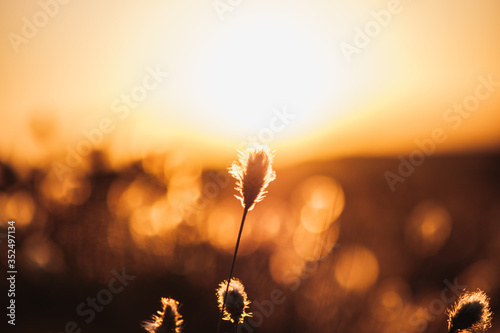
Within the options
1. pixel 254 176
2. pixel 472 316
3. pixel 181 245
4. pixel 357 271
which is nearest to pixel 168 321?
pixel 254 176

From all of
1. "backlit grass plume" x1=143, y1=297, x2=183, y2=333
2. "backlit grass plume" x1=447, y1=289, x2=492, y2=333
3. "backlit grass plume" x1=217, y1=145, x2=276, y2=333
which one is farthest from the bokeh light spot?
"backlit grass plume" x1=143, y1=297, x2=183, y2=333

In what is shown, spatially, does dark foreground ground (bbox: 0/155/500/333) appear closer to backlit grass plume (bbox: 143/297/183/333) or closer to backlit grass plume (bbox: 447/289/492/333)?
backlit grass plume (bbox: 447/289/492/333)

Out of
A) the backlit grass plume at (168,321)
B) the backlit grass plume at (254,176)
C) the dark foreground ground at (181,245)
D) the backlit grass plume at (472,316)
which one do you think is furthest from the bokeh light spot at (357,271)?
the backlit grass plume at (168,321)

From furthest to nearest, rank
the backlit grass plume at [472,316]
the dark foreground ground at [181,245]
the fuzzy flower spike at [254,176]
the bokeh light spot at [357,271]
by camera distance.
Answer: the dark foreground ground at [181,245], the bokeh light spot at [357,271], the fuzzy flower spike at [254,176], the backlit grass plume at [472,316]

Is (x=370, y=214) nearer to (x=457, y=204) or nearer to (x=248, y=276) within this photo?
(x=248, y=276)

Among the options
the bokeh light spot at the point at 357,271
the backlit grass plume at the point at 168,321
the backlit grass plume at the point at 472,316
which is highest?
the bokeh light spot at the point at 357,271

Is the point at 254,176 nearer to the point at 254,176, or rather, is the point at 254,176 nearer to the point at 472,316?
the point at 254,176

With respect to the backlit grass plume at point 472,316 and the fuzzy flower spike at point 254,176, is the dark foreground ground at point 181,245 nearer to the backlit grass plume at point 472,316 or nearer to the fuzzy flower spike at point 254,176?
the backlit grass plume at point 472,316
